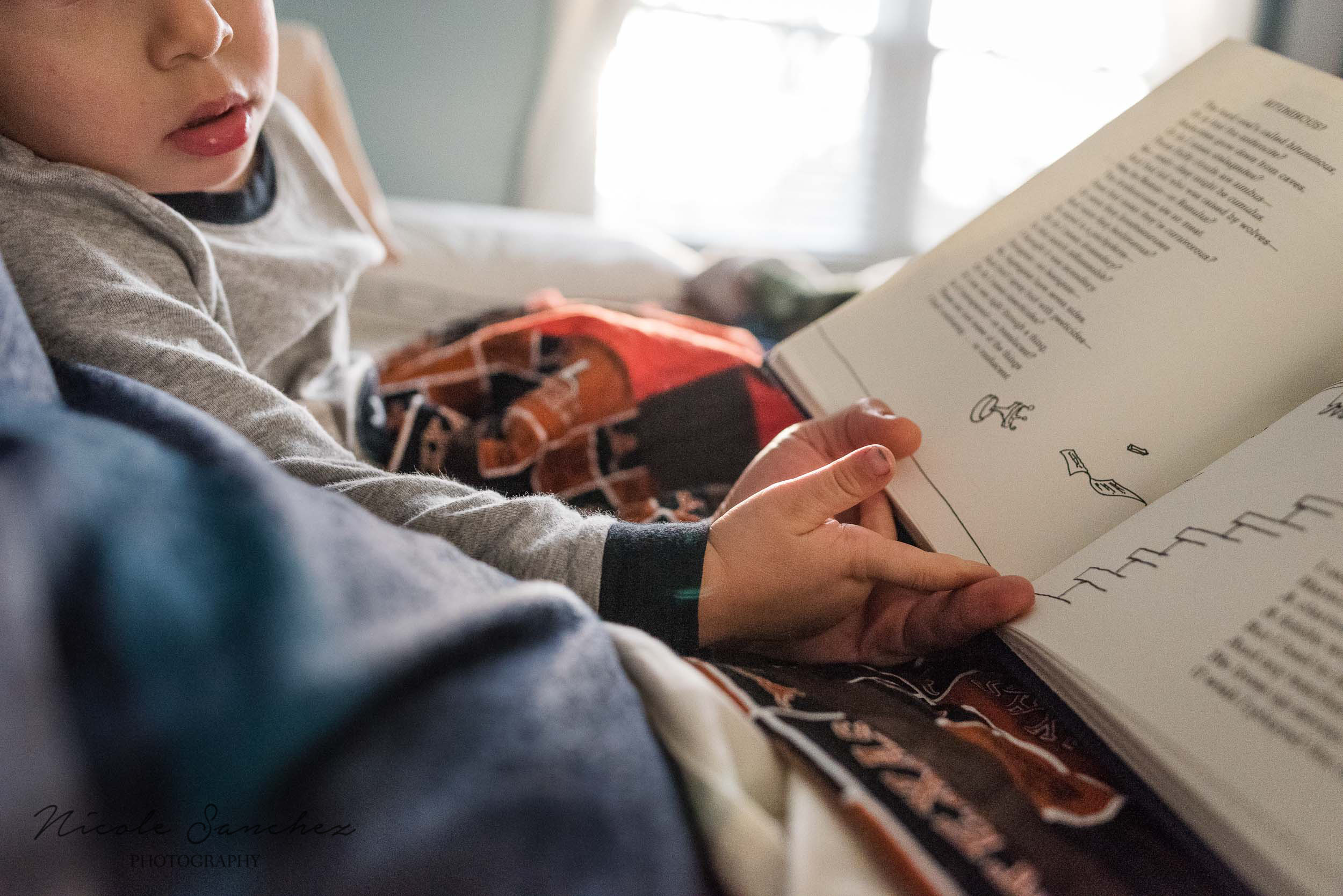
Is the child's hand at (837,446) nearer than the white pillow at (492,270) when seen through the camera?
Yes

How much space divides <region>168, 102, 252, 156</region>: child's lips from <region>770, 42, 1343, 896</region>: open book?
37 cm

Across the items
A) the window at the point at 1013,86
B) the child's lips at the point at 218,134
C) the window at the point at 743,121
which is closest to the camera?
the child's lips at the point at 218,134

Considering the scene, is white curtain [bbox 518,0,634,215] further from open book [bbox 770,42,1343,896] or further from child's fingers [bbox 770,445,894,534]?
child's fingers [bbox 770,445,894,534]

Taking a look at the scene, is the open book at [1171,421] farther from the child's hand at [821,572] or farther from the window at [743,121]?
the window at [743,121]

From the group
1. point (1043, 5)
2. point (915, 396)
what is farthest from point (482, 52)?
point (915, 396)

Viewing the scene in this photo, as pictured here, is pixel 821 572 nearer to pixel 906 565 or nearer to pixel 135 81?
pixel 906 565

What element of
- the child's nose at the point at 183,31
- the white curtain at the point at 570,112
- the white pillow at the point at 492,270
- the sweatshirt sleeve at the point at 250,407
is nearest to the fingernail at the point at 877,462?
the sweatshirt sleeve at the point at 250,407

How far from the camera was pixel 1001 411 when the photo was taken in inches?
17.3

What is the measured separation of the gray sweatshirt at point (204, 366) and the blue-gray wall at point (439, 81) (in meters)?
1.68

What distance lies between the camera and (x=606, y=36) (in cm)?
200

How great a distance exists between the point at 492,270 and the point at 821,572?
910 mm

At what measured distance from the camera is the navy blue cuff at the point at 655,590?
1.23 ft

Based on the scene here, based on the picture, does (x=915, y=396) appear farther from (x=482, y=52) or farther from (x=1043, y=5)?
(x=1043, y=5)

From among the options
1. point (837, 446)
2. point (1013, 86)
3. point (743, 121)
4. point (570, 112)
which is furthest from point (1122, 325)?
point (1013, 86)
